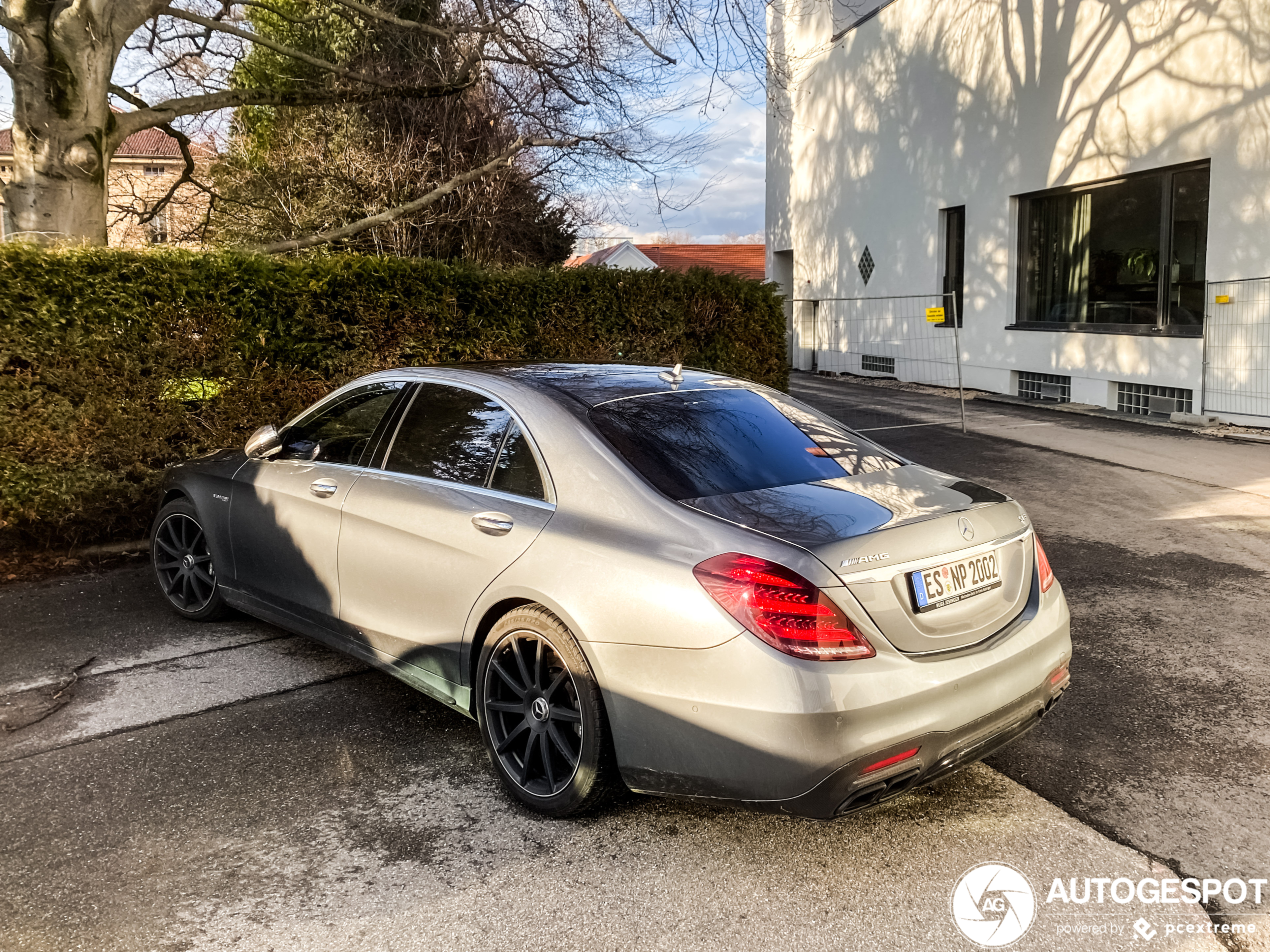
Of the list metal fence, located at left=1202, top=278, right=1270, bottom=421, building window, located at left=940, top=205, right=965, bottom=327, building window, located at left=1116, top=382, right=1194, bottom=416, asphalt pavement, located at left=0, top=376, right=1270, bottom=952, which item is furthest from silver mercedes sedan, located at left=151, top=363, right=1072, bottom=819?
building window, located at left=940, top=205, right=965, bottom=327

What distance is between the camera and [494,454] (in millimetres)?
3826

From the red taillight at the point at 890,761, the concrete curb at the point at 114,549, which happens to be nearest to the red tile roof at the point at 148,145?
the concrete curb at the point at 114,549

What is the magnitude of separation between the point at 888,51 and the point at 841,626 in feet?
65.6

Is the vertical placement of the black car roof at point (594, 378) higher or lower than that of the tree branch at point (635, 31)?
lower

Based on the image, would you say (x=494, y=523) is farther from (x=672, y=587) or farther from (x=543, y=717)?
(x=672, y=587)

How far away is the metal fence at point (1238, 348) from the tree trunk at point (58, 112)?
12.9 meters

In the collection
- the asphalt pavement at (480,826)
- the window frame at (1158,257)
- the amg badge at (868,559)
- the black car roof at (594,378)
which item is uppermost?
the window frame at (1158,257)

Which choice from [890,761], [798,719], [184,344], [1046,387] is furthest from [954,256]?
[798,719]

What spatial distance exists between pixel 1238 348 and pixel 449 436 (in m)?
11.7

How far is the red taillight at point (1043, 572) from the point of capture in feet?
11.4

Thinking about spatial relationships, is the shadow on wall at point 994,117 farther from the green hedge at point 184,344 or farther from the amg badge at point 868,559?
the amg badge at point 868,559

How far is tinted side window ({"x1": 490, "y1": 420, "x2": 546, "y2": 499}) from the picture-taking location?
3.59m

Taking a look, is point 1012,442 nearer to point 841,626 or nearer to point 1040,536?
point 1040,536
